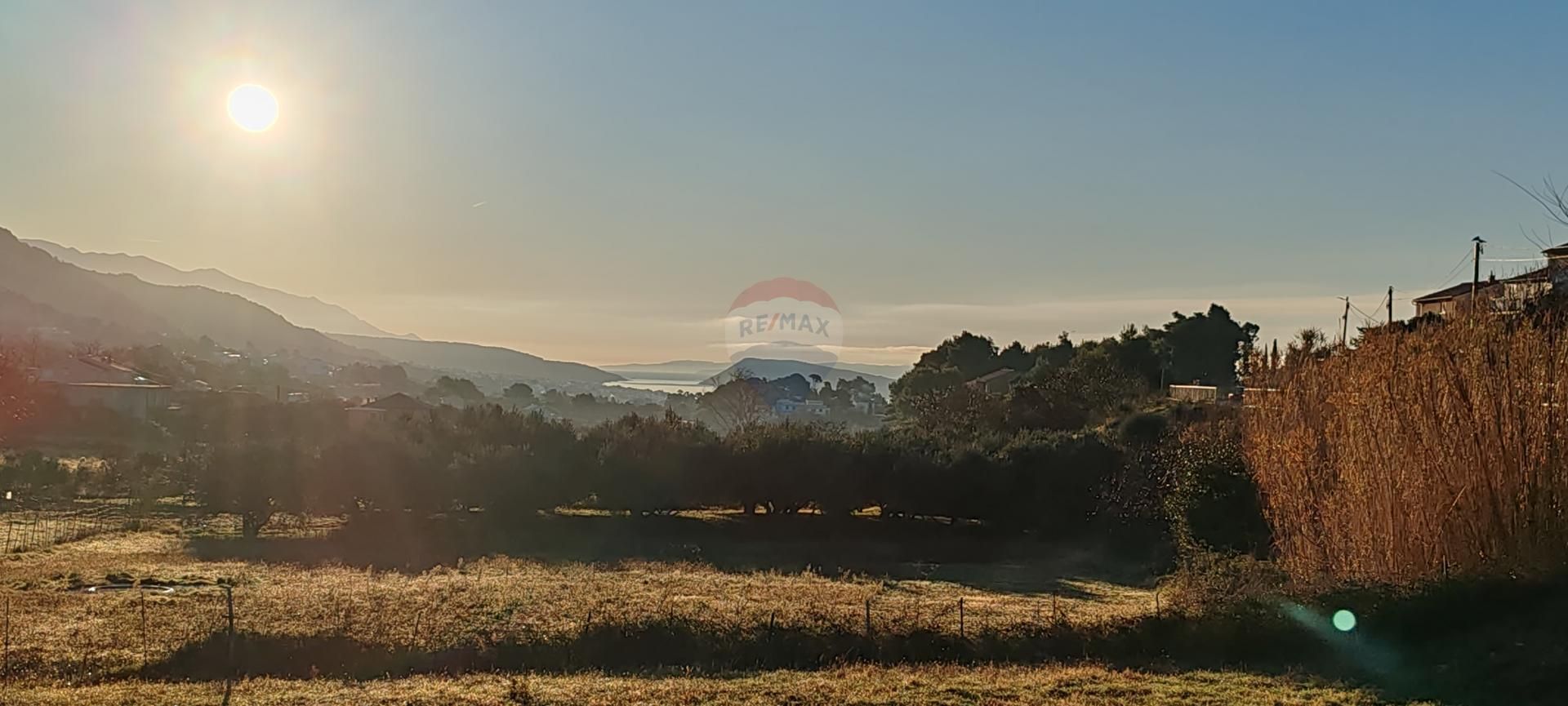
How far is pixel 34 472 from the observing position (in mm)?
33812

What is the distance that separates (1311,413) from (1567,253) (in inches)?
137

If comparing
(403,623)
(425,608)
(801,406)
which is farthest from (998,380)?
(403,623)

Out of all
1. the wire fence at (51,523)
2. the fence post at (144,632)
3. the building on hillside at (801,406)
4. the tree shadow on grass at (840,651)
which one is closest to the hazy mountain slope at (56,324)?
the building on hillside at (801,406)

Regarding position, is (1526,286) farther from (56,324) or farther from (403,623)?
(56,324)

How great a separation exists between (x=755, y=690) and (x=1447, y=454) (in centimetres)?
802

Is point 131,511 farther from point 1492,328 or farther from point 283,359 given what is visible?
point 283,359

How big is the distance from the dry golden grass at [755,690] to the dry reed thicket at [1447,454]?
116 inches

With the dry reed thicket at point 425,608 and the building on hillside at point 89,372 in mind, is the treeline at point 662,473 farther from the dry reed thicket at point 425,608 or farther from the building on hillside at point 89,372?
the building on hillside at point 89,372

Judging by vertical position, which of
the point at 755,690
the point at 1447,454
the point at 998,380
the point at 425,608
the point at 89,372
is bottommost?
the point at 425,608

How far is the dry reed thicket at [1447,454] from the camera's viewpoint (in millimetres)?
10336

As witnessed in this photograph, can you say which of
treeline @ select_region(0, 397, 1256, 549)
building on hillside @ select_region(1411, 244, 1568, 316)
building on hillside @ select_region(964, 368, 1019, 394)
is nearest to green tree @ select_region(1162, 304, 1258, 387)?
building on hillside @ select_region(964, 368, 1019, 394)

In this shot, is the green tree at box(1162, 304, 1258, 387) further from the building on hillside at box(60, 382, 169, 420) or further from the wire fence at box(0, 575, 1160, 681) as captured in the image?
the building on hillside at box(60, 382, 169, 420)

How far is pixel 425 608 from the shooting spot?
13.2 metres

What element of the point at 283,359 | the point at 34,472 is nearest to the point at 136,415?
the point at 34,472
